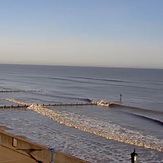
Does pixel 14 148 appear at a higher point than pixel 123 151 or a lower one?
higher

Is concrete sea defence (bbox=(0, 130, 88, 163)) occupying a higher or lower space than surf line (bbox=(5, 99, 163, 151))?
higher

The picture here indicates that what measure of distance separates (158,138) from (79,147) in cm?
864

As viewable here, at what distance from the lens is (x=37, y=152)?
14805mm

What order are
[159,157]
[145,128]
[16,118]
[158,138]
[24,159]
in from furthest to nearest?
[16,118], [145,128], [158,138], [159,157], [24,159]

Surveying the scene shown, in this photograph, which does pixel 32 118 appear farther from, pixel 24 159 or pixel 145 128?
pixel 24 159

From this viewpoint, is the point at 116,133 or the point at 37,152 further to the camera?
the point at 116,133

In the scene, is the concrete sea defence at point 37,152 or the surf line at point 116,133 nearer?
the concrete sea defence at point 37,152

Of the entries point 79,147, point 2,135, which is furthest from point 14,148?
point 79,147

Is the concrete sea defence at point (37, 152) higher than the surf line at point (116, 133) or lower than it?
higher

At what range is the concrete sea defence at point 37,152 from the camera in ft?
45.1

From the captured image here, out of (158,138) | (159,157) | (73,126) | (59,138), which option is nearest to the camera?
(159,157)

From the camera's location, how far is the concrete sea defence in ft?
45.1

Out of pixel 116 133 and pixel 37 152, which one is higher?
pixel 37 152

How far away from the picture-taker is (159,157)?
68.5ft
